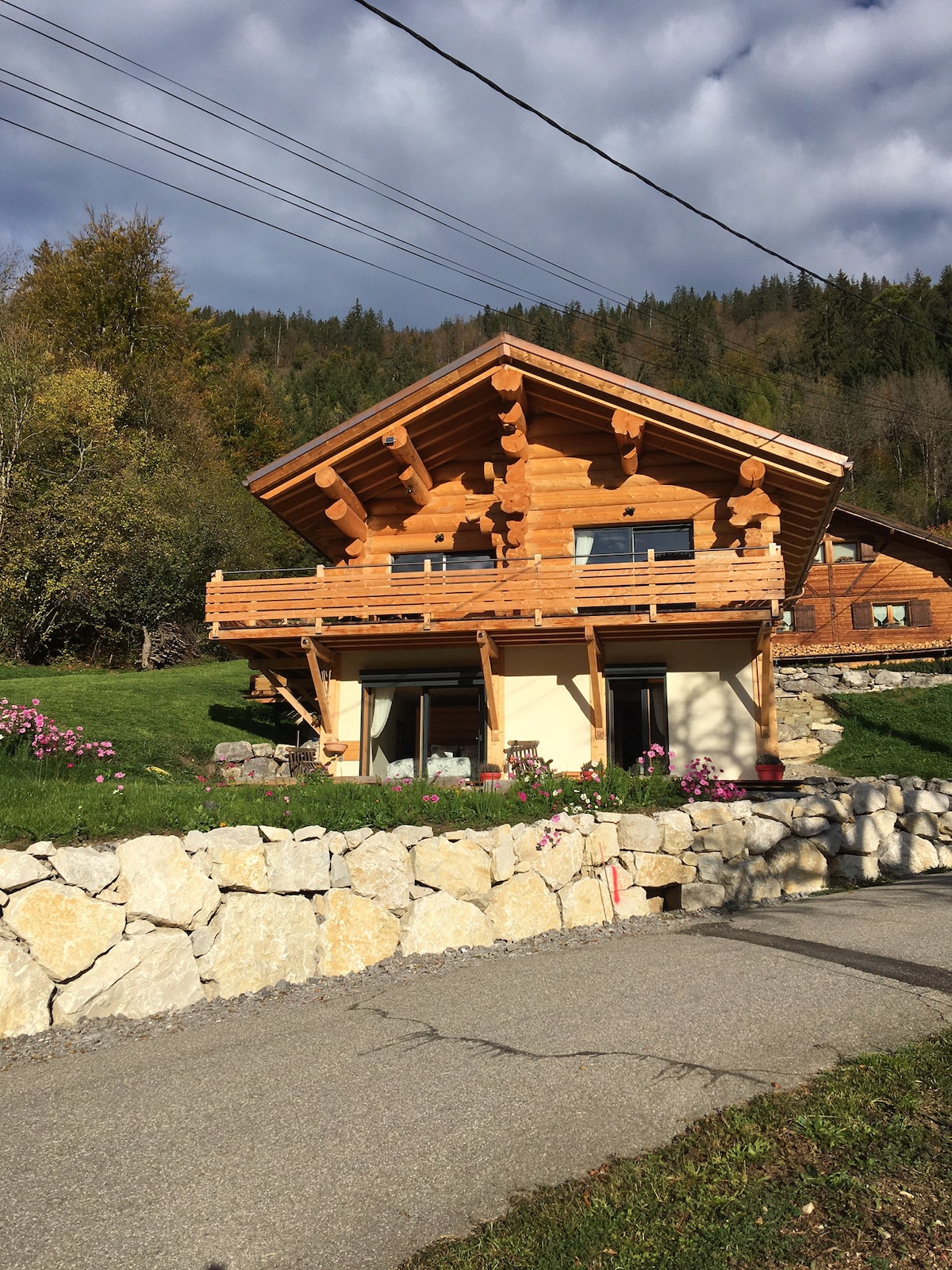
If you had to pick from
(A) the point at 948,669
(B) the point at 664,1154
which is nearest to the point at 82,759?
(B) the point at 664,1154

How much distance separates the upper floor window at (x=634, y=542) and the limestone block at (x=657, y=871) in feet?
21.5

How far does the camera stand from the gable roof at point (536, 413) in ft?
50.6

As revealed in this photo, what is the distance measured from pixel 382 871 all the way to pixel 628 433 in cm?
976

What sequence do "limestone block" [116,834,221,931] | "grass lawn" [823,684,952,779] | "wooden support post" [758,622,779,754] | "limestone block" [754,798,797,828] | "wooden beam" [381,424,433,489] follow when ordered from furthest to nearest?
Result: "grass lawn" [823,684,952,779] → "wooden beam" [381,424,433,489] → "wooden support post" [758,622,779,754] → "limestone block" [754,798,797,828] → "limestone block" [116,834,221,931]

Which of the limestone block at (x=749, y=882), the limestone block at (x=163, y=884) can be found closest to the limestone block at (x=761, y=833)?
the limestone block at (x=749, y=882)

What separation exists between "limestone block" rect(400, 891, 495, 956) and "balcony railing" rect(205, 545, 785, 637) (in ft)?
20.6

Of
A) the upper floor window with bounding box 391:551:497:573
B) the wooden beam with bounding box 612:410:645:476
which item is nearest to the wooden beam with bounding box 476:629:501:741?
the upper floor window with bounding box 391:551:497:573

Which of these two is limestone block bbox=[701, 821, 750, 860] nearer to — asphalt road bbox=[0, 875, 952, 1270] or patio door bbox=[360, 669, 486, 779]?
asphalt road bbox=[0, 875, 952, 1270]

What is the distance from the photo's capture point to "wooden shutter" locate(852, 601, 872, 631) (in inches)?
1256

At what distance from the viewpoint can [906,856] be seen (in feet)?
42.4

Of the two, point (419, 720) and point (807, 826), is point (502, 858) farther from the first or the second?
point (419, 720)

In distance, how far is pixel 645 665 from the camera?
16062 millimetres

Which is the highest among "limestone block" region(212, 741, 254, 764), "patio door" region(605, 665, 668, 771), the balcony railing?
the balcony railing

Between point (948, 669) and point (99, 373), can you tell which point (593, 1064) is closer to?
point (948, 669)
